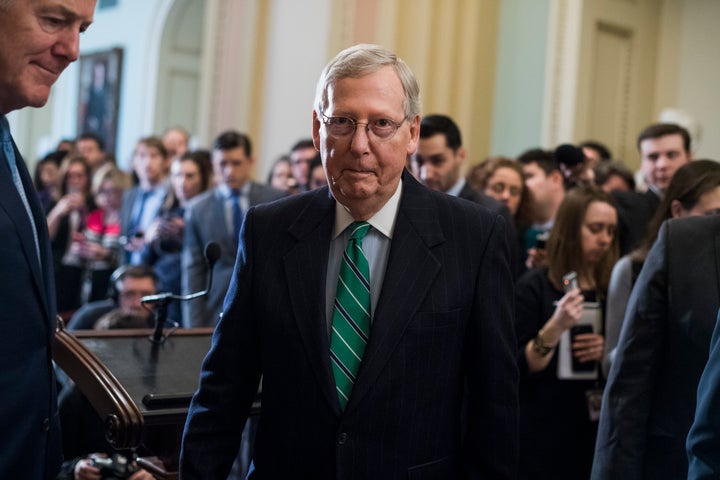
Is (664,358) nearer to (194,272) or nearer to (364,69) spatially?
(364,69)

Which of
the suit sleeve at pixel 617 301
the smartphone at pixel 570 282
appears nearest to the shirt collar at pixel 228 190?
the smartphone at pixel 570 282

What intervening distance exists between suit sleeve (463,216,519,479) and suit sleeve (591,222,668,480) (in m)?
0.65

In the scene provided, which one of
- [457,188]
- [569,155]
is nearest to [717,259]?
[457,188]

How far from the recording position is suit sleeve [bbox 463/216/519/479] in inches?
80.4

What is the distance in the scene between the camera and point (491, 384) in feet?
6.72

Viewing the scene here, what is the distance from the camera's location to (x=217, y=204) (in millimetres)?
5414

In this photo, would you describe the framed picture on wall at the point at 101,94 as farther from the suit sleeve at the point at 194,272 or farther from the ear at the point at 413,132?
the ear at the point at 413,132

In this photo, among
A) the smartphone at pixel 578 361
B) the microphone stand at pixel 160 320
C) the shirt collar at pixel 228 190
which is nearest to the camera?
the microphone stand at pixel 160 320

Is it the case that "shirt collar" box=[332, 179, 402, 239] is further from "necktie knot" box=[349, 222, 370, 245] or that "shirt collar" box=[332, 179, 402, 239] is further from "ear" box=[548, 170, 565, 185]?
"ear" box=[548, 170, 565, 185]

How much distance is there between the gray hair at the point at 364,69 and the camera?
2021 millimetres

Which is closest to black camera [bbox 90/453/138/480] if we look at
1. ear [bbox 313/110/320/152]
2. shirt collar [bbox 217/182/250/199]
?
ear [bbox 313/110/320/152]

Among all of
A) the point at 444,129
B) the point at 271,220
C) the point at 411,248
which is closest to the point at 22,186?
the point at 271,220

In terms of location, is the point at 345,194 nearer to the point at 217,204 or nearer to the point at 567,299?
the point at 567,299

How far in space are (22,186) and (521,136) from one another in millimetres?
6024
